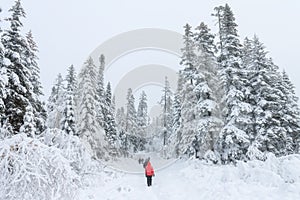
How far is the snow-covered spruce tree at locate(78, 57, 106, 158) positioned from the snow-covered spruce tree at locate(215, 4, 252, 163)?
14.9 metres

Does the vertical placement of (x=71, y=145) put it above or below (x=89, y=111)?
below

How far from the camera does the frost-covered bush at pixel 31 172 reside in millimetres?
3471

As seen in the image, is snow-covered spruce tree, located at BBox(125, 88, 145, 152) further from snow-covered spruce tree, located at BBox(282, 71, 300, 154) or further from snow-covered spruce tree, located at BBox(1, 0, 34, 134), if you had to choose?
snow-covered spruce tree, located at BBox(1, 0, 34, 134)

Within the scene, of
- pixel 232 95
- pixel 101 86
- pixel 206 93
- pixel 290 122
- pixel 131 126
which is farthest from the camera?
pixel 131 126

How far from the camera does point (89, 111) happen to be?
2822 centimetres

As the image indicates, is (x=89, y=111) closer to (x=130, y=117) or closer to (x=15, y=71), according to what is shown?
(x=15, y=71)

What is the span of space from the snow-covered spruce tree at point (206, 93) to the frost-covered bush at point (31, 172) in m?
16.6

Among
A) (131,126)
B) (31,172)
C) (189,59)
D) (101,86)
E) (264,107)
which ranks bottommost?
(31,172)

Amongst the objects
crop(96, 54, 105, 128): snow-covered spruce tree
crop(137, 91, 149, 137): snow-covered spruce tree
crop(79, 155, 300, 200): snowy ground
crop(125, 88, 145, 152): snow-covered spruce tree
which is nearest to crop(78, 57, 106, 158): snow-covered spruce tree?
crop(96, 54, 105, 128): snow-covered spruce tree

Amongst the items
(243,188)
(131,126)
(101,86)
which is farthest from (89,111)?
(131,126)

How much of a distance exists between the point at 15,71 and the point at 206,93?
15.0 metres

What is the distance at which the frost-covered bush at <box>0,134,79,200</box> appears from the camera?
347cm

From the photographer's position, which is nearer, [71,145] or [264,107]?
[71,145]

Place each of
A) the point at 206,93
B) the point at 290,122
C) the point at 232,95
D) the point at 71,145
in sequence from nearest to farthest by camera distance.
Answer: the point at 71,145 < the point at 232,95 < the point at 206,93 < the point at 290,122
